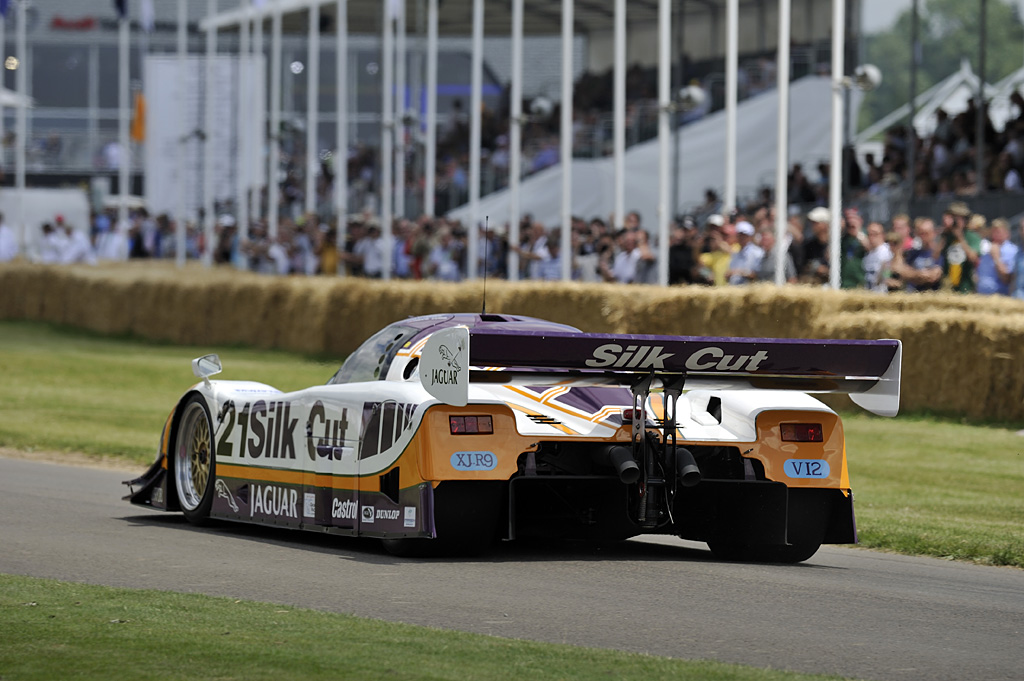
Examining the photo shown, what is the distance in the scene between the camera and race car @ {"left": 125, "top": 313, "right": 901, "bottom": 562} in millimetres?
7887

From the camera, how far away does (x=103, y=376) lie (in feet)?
76.9

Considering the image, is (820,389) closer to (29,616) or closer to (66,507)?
→ (29,616)

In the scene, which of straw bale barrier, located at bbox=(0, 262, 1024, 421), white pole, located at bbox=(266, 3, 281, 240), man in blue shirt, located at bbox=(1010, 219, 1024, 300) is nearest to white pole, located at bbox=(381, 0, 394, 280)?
straw bale barrier, located at bbox=(0, 262, 1024, 421)

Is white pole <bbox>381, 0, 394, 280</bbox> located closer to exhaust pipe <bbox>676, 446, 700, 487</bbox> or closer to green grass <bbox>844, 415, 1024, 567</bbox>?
green grass <bbox>844, 415, 1024, 567</bbox>

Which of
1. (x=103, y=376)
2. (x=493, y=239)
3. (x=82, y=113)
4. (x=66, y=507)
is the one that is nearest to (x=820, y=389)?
(x=66, y=507)

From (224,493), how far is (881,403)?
3874 millimetres

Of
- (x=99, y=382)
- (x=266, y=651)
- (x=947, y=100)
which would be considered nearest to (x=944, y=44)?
(x=947, y=100)

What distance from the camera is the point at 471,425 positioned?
7.99 meters

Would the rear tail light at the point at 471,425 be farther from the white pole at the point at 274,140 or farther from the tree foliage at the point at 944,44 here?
the tree foliage at the point at 944,44

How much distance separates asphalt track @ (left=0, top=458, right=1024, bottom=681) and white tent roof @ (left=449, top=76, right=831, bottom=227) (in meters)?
23.3

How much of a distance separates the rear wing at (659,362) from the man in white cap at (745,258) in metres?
11.3

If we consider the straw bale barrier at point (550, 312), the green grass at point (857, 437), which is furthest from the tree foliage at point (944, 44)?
the green grass at point (857, 437)

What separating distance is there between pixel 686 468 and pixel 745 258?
1239cm

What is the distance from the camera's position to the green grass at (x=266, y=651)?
5.38 meters
